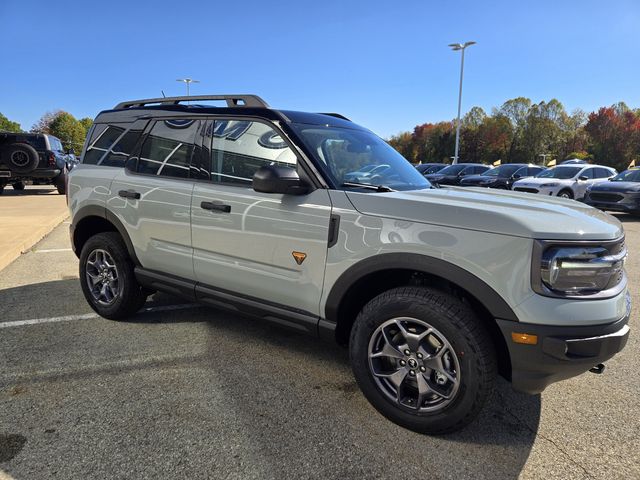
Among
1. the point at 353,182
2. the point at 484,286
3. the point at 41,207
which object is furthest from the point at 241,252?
the point at 41,207

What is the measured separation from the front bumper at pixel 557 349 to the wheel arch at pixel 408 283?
0.11 m

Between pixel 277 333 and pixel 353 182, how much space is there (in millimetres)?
1601

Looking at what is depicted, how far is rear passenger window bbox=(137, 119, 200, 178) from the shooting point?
3.46m

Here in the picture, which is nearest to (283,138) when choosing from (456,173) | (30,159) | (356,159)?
(356,159)

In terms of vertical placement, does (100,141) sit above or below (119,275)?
above

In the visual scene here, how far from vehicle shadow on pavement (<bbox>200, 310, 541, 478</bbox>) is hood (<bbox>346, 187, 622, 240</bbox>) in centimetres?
116

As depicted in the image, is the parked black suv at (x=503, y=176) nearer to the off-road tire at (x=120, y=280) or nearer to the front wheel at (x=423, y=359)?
the off-road tire at (x=120, y=280)

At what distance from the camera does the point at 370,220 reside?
2.54 meters

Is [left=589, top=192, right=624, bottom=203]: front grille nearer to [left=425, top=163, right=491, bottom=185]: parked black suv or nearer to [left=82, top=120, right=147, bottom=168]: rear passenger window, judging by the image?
[left=425, top=163, right=491, bottom=185]: parked black suv

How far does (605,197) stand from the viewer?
12.5m

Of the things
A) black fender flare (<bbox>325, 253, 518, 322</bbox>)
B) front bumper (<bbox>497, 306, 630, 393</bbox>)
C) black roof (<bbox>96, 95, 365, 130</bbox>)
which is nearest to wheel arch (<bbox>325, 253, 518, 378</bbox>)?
black fender flare (<bbox>325, 253, 518, 322</bbox>)

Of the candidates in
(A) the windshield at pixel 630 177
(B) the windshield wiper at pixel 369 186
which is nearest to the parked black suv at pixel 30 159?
(B) the windshield wiper at pixel 369 186

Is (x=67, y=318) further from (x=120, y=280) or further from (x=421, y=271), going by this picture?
(x=421, y=271)

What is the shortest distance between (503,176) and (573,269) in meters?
16.7
